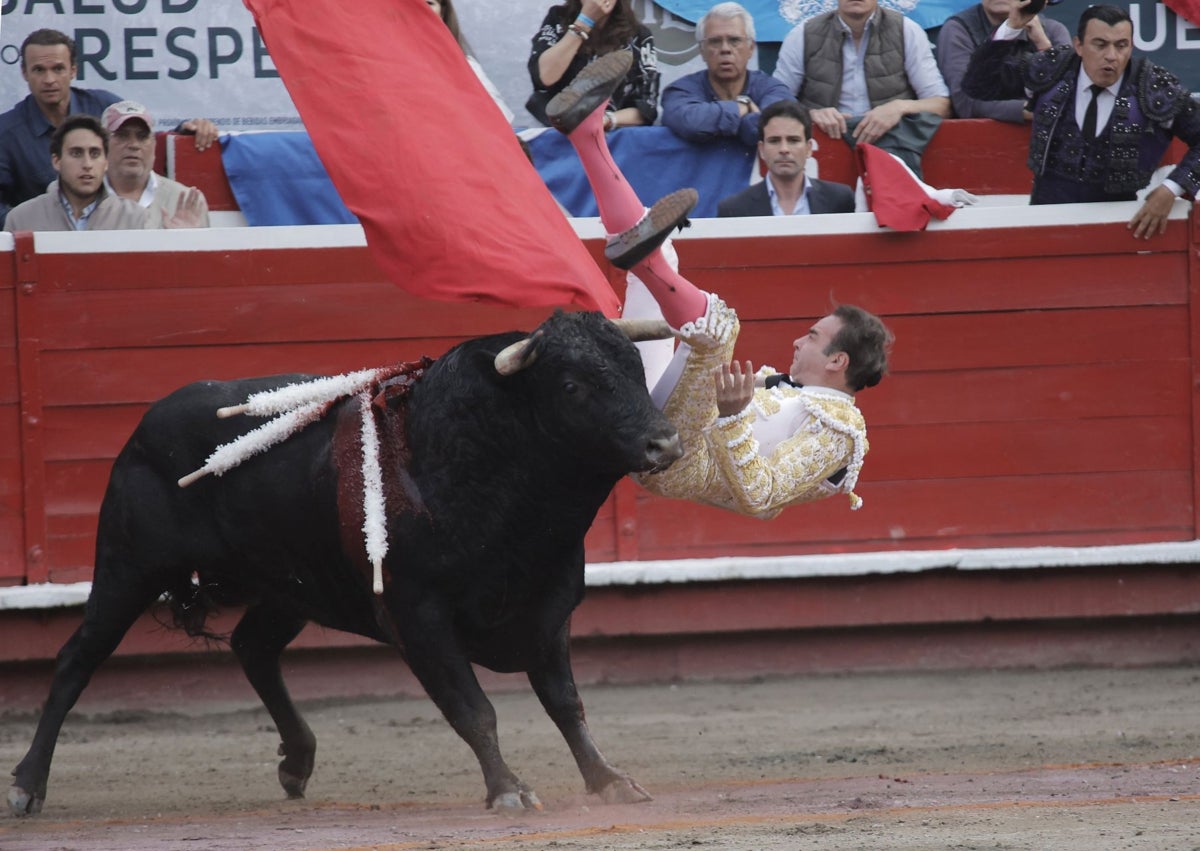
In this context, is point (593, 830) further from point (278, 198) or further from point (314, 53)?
point (278, 198)

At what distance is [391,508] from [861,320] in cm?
130

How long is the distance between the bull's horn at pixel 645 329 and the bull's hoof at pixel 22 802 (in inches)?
75.9

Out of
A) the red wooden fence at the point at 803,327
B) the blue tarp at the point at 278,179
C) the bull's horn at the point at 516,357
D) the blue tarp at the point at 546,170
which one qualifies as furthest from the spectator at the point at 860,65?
the bull's horn at the point at 516,357

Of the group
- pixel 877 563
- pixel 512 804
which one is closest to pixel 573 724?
pixel 512 804

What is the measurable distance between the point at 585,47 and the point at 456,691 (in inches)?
105

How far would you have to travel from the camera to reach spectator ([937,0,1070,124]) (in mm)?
6484

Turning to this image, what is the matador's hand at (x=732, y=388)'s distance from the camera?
4.17 m

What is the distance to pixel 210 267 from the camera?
19.5 feet

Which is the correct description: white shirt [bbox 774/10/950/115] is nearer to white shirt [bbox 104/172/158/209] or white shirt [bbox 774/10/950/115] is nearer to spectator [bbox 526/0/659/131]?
spectator [bbox 526/0/659/131]

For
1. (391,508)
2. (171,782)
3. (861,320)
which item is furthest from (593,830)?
A: (171,782)

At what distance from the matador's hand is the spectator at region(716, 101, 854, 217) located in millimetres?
1911

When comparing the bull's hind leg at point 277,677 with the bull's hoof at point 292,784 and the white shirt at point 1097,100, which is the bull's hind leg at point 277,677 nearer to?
the bull's hoof at point 292,784

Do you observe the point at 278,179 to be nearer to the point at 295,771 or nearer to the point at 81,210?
the point at 81,210

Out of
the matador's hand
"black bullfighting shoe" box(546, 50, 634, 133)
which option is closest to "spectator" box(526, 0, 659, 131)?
"black bullfighting shoe" box(546, 50, 634, 133)
